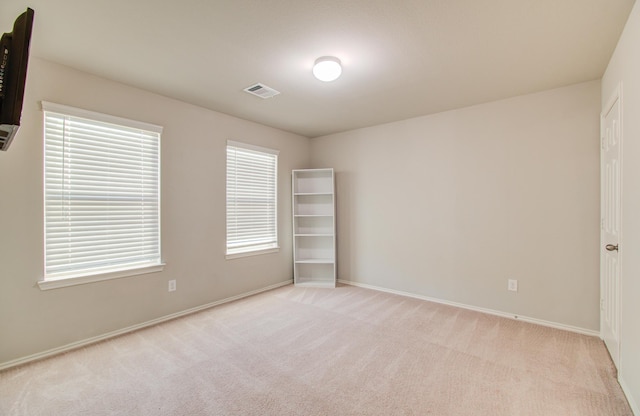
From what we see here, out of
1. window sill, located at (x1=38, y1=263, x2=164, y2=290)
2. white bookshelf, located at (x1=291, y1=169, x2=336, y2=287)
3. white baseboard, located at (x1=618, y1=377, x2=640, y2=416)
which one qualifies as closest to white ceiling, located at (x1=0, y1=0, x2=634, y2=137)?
white bookshelf, located at (x1=291, y1=169, x2=336, y2=287)

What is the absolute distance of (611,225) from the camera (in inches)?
90.1

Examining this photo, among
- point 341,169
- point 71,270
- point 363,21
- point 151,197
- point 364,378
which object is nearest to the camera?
point 363,21

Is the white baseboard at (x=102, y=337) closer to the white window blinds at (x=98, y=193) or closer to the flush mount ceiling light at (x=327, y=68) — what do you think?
the white window blinds at (x=98, y=193)

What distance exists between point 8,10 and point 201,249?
249 cm

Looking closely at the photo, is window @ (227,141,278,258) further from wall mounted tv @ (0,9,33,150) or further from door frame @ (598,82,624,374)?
door frame @ (598,82,624,374)

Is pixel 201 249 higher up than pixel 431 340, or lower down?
higher up

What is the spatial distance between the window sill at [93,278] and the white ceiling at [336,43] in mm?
1893

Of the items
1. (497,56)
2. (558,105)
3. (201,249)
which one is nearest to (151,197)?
(201,249)

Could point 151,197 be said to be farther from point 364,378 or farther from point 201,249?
point 364,378

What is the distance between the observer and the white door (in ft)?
6.87

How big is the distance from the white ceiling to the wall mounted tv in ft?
2.39

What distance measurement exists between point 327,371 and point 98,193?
265 centimetres

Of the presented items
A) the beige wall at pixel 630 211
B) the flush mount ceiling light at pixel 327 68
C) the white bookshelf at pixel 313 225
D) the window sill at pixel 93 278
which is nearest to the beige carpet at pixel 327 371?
the beige wall at pixel 630 211

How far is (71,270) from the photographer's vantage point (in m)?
2.49
